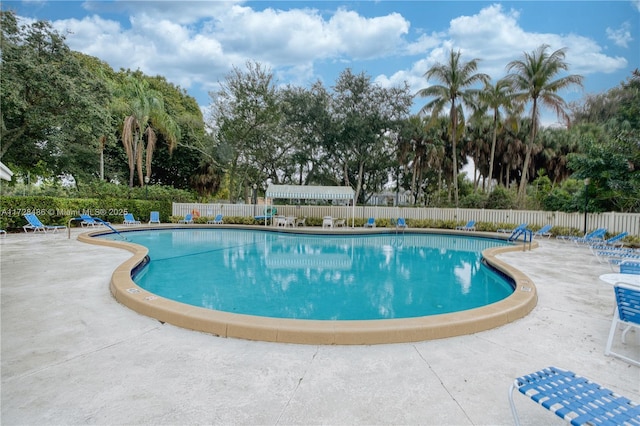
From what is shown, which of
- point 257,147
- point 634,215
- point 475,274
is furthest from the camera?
point 257,147

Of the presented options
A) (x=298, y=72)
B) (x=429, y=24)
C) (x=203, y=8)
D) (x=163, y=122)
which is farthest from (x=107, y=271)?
(x=298, y=72)

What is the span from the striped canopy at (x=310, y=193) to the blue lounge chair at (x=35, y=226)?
1043 cm

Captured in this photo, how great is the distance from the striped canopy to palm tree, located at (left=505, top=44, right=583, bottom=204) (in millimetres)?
10547

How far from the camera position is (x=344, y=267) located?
9.59 meters

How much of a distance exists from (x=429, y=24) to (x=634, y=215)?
12.0m

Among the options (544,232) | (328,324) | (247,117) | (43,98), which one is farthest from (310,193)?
(328,324)

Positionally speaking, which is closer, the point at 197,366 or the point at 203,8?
the point at 197,366

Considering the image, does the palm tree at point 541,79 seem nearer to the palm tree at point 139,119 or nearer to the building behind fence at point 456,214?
the building behind fence at point 456,214

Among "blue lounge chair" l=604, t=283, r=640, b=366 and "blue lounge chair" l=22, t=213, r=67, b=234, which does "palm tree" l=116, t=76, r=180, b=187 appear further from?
"blue lounge chair" l=604, t=283, r=640, b=366

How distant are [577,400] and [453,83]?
22.8 m

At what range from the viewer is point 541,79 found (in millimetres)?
19125

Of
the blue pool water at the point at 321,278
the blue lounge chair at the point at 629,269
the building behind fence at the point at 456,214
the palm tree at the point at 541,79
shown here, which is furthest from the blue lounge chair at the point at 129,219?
the palm tree at the point at 541,79

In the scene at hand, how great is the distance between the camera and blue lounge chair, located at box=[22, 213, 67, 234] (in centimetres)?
1303

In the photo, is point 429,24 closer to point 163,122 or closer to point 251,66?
point 251,66
